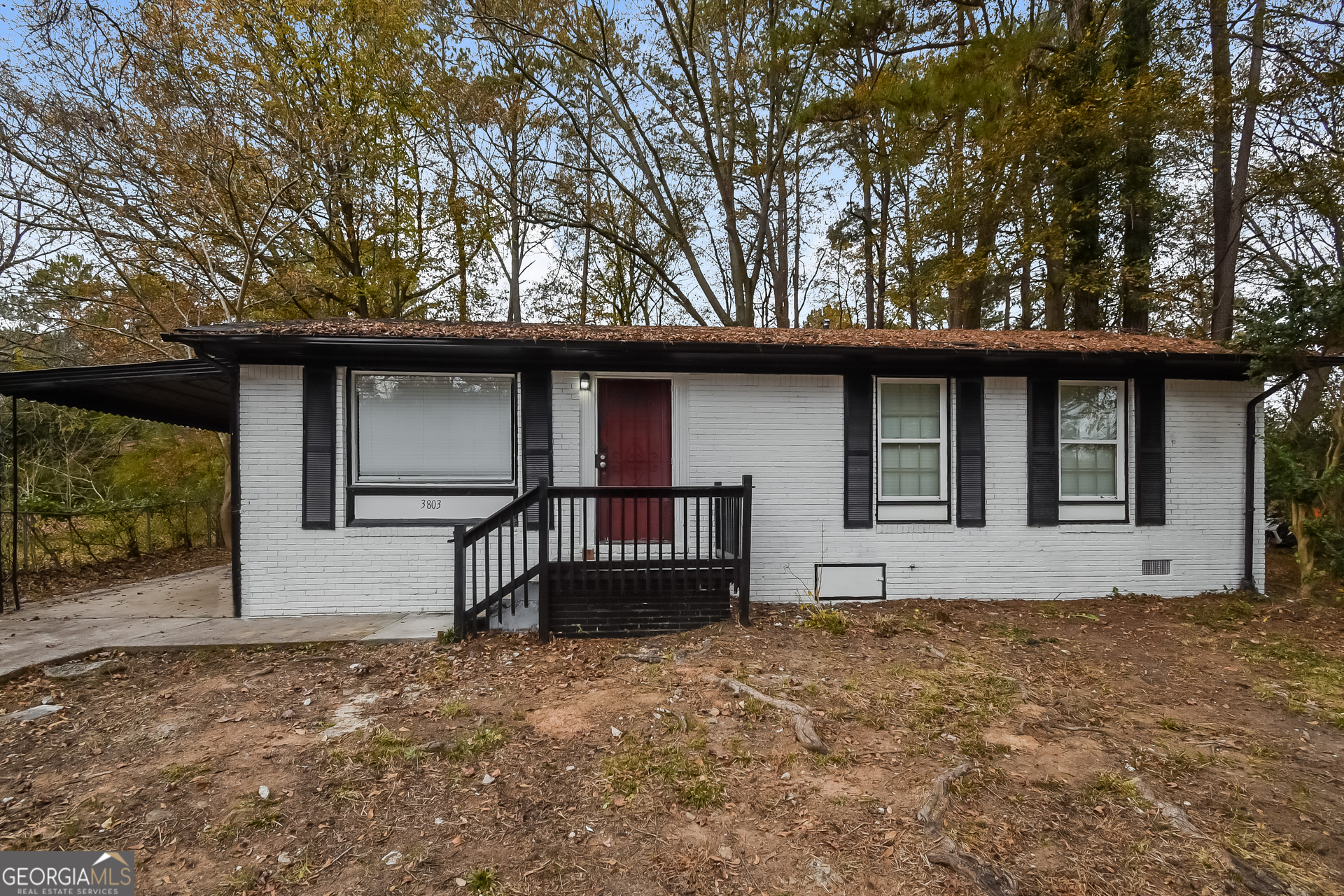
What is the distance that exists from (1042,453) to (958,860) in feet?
18.5

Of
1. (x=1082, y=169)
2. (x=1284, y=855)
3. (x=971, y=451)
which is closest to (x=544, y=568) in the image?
(x=1284, y=855)

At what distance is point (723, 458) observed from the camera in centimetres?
661

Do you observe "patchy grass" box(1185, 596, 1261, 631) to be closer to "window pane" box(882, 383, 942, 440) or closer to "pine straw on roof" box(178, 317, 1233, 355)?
"pine straw on roof" box(178, 317, 1233, 355)

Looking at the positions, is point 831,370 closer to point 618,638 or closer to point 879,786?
point 618,638

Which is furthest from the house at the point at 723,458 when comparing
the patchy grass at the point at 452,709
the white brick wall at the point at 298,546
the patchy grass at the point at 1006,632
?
the patchy grass at the point at 452,709

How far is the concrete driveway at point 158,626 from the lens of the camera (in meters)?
5.01

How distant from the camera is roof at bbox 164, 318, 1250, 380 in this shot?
581 cm

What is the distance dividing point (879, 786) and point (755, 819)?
0.74 m

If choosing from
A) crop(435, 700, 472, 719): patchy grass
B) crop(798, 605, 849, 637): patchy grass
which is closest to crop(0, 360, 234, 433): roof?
crop(435, 700, 472, 719): patchy grass

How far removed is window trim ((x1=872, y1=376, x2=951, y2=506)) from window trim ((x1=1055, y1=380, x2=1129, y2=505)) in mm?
1356

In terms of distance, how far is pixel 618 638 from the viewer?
217 inches

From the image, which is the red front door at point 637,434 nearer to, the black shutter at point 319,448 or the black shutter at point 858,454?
the black shutter at point 858,454

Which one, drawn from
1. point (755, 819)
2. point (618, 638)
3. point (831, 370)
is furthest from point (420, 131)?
point (755, 819)

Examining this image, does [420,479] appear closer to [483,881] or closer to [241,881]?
[241,881]
